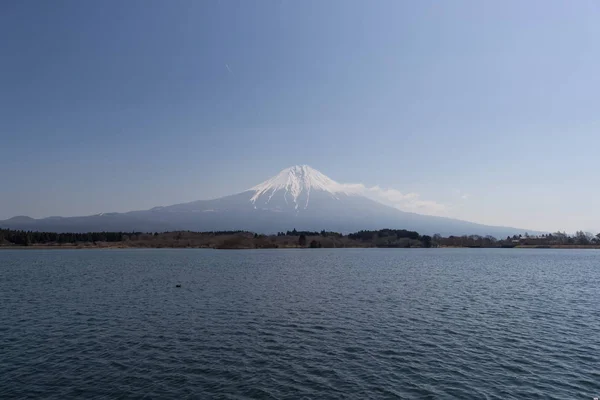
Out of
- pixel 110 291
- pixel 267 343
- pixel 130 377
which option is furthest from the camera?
pixel 110 291

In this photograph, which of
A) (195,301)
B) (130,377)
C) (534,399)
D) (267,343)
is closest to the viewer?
(534,399)

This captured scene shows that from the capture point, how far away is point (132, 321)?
33.6m

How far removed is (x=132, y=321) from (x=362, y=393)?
76.4 feet

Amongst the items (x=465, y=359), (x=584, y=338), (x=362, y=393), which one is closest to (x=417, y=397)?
(x=362, y=393)

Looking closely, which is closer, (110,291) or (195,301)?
(195,301)

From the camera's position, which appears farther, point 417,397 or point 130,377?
point 130,377

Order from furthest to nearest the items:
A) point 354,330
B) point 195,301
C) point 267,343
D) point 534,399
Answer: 1. point 195,301
2. point 354,330
3. point 267,343
4. point 534,399

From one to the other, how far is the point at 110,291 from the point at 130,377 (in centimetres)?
3463

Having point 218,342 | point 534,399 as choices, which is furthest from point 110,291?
point 534,399

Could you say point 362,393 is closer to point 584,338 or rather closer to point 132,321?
point 584,338

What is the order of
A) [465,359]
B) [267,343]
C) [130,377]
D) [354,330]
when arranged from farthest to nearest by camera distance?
[354,330] → [267,343] → [465,359] → [130,377]

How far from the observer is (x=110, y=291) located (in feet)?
167

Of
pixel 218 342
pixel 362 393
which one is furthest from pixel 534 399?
pixel 218 342

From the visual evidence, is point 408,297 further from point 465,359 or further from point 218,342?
point 218,342
